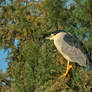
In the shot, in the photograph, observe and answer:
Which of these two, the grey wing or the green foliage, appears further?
the grey wing

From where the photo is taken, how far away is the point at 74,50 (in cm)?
252

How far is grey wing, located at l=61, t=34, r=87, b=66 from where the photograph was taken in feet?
7.72

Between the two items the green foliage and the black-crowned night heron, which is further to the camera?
the black-crowned night heron

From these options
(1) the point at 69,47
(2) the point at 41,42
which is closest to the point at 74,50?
(1) the point at 69,47

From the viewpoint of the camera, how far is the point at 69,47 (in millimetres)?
2584

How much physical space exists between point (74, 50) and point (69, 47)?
0.09m

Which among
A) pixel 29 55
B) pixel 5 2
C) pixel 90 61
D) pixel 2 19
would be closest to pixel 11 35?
pixel 2 19

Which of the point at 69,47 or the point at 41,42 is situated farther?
the point at 69,47

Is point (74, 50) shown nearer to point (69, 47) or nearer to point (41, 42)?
point (69, 47)

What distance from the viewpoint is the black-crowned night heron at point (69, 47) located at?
235cm

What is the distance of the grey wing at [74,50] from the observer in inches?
92.6

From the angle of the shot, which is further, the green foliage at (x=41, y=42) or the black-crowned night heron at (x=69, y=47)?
the black-crowned night heron at (x=69, y=47)

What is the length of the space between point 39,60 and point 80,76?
0.38 m

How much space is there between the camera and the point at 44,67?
6.52 feet
